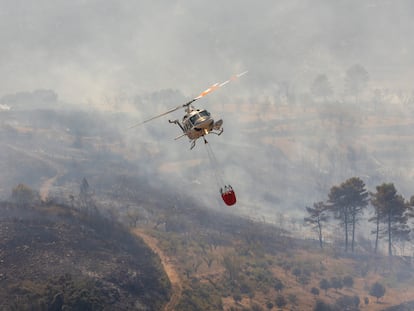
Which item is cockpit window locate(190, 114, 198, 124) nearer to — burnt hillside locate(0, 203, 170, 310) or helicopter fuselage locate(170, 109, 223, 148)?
helicopter fuselage locate(170, 109, 223, 148)

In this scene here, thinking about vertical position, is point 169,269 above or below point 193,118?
below

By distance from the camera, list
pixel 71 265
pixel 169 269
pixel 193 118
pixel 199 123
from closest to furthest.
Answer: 1. pixel 199 123
2. pixel 193 118
3. pixel 71 265
4. pixel 169 269

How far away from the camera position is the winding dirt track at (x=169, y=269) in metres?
60.1

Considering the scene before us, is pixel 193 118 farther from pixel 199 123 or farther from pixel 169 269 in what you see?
pixel 169 269

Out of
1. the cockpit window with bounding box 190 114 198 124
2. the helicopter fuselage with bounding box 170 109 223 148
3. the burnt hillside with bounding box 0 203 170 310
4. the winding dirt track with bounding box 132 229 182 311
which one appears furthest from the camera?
the winding dirt track with bounding box 132 229 182 311

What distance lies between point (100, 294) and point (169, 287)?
12.8 metres

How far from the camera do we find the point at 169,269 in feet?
238

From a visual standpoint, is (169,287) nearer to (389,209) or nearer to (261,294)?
(261,294)

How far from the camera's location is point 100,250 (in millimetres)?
69250

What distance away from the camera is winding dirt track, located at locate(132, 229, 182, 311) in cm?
6012

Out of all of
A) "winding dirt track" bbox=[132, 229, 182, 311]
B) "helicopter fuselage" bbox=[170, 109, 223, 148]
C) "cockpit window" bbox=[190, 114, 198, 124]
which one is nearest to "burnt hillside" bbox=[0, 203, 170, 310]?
"winding dirt track" bbox=[132, 229, 182, 311]

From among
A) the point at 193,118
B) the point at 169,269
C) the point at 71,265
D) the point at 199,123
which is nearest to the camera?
the point at 199,123

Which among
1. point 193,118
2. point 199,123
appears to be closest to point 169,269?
point 193,118

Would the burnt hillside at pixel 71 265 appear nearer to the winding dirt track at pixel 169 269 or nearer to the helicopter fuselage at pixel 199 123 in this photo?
the winding dirt track at pixel 169 269
